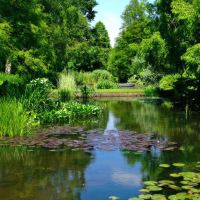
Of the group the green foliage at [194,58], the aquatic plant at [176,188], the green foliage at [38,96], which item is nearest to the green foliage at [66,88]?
the green foliage at [38,96]

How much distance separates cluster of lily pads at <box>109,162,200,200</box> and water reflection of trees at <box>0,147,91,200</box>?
104 centimetres

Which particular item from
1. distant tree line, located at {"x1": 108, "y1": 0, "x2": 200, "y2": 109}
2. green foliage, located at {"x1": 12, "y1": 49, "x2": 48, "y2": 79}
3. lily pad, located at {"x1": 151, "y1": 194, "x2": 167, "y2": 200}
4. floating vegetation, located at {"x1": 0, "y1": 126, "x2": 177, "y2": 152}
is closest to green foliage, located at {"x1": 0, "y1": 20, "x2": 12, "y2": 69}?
green foliage, located at {"x1": 12, "y1": 49, "x2": 48, "y2": 79}

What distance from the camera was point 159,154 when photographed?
10102 mm

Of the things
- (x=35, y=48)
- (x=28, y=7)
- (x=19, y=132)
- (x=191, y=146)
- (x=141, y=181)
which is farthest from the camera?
(x=35, y=48)

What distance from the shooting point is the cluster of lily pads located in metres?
6.46

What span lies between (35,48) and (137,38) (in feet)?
126

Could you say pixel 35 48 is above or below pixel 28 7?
below

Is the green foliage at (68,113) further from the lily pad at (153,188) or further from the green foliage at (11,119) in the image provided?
the lily pad at (153,188)

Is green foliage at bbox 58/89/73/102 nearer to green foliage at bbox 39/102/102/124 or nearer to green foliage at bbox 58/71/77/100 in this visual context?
green foliage at bbox 58/71/77/100

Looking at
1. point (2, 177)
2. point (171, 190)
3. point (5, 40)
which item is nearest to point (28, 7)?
point (5, 40)

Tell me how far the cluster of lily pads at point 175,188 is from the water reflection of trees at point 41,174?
1.04 metres

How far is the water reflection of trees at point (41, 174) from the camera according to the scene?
6.95m

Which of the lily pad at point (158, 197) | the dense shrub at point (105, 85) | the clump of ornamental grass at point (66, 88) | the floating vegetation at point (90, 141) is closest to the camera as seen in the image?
the lily pad at point (158, 197)

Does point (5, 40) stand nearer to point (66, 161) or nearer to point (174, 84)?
point (66, 161)
